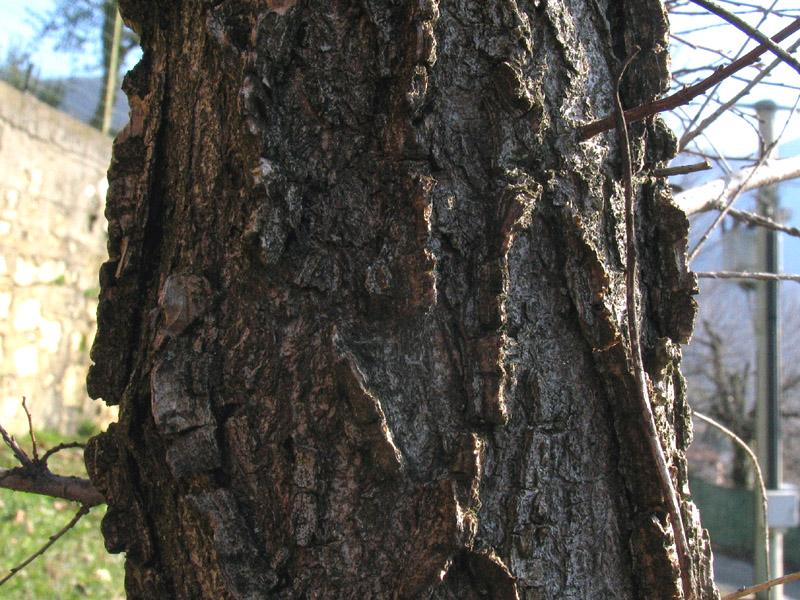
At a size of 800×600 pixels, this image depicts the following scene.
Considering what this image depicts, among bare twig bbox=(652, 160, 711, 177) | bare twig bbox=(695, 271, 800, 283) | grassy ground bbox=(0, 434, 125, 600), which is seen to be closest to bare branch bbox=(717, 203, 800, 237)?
bare twig bbox=(695, 271, 800, 283)

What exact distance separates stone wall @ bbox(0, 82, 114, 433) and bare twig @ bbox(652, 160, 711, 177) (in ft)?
17.3

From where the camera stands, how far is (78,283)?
6.02 meters

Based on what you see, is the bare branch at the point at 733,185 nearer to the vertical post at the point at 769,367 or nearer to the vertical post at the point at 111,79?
the vertical post at the point at 769,367

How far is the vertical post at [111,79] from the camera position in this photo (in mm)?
6383

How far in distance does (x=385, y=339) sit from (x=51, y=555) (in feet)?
13.1

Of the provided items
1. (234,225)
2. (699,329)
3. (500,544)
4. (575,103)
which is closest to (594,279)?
(575,103)

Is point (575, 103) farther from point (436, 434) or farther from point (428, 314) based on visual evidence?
point (436, 434)

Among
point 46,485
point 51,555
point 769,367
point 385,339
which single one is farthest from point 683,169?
point 769,367

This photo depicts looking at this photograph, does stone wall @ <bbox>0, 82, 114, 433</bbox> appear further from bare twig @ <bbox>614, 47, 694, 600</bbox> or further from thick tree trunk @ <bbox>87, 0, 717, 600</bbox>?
bare twig @ <bbox>614, 47, 694, 600</bbox>

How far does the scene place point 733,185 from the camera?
1.92 m

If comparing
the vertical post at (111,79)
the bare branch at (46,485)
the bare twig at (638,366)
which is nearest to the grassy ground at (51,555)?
the bare branch at (46,485)

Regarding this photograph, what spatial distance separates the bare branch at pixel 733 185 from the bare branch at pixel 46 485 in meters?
1.41

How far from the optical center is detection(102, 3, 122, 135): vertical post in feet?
20.9

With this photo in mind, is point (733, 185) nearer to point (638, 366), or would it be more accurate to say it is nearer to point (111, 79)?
point (638, 366)
